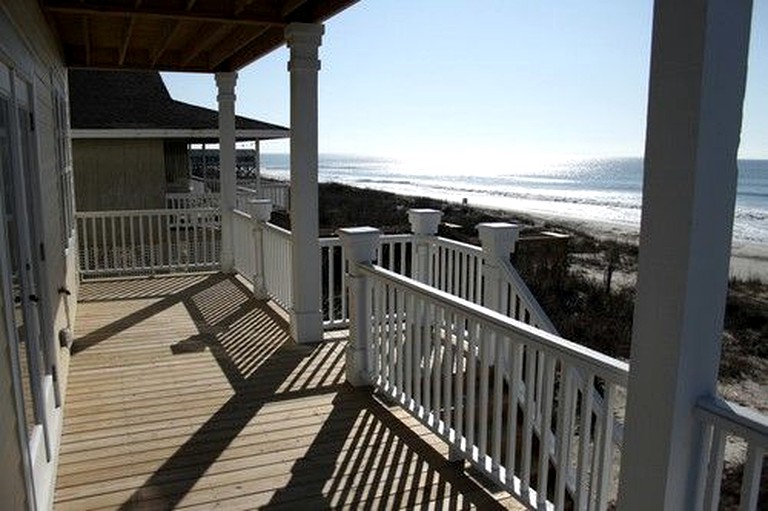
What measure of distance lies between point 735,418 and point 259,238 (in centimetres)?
619

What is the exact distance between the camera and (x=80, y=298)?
7.70 metres

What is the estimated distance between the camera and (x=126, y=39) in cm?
632

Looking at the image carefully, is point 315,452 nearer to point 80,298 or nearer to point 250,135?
point 80,298

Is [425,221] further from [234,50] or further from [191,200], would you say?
[191,200]

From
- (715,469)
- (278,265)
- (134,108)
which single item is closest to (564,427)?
(715,469)

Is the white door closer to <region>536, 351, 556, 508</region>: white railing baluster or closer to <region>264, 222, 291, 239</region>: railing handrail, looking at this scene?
<region>536, 351, 556, 508</region>: white railing baluster

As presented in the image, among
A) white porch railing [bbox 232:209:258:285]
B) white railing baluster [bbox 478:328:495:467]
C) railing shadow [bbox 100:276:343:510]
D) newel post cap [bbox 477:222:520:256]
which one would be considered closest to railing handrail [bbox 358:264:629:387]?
white railing baluster [bbox 478:328:495:467]

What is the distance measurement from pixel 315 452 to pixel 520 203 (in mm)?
40169

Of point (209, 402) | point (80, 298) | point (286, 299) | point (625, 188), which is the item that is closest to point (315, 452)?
point (209, 402)

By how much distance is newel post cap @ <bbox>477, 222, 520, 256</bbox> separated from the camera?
481 cm

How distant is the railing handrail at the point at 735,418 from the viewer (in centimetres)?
167

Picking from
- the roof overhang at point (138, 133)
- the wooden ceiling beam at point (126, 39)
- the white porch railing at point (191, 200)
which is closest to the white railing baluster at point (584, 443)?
the wooden ceiling beam at point (126, 39)

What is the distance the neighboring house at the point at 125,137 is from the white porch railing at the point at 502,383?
911 cm

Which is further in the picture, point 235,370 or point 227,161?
point 227,161
